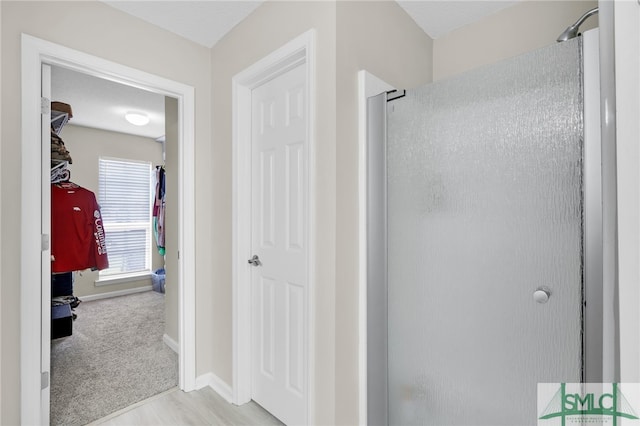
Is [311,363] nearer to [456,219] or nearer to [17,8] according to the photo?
[456,219]

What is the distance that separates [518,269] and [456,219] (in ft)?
→ 0.94

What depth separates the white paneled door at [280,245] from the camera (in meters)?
1.75

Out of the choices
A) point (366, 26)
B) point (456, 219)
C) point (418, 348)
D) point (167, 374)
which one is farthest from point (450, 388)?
point (167, 374)

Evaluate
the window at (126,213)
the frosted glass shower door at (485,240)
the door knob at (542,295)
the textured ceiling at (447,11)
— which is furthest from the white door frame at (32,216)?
the window at (126,213)

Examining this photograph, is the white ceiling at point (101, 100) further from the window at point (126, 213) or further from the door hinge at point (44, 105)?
the door hinge at point (44, 105)

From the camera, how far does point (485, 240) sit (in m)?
1.26

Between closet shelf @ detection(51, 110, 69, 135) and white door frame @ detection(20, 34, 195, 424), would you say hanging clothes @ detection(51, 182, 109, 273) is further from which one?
white door frame @ detection(20, 34, 195, 424)

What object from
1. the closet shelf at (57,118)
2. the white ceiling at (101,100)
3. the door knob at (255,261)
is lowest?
the door knob at (255,261)

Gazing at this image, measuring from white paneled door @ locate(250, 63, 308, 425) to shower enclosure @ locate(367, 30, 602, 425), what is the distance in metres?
0.39

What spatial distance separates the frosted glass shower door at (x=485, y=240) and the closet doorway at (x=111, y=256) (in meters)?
1.84

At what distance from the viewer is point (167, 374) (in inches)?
95.1

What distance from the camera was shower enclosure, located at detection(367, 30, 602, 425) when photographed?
1.08 metres

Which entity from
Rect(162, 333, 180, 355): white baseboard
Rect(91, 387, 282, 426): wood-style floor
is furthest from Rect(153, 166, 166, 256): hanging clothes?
Rect(91, 387, 282, 426): wood-style floor

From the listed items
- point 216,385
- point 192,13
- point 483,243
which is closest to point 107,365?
point 216,385
